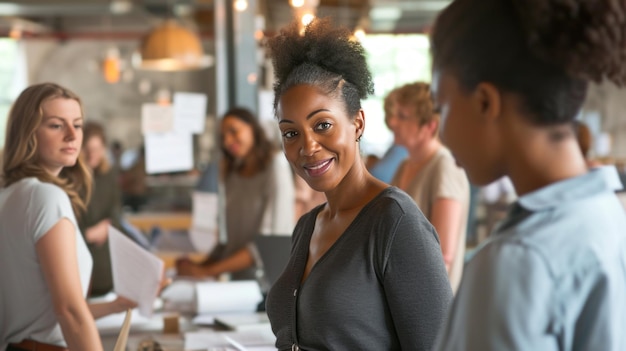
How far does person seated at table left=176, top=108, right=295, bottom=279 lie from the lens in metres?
3.89

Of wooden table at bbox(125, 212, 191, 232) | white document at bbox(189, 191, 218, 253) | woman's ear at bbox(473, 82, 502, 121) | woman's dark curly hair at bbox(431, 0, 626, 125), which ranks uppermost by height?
woman's dark curly hair at bbox(431, 0, 626, 125)

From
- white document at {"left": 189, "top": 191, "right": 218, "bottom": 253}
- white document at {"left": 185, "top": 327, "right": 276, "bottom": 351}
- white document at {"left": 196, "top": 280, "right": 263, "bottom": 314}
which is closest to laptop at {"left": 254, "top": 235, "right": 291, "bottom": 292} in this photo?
white document at {"left": 196, "top": 280, "right": 263, "bottom": 314}

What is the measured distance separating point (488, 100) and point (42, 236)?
150 centimetres

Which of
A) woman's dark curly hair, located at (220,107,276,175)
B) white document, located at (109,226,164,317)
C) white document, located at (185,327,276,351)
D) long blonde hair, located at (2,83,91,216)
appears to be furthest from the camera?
woman's dark curly hair, located at (220,107,276,175)

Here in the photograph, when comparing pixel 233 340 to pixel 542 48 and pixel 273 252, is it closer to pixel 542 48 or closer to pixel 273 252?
pixel 273 252

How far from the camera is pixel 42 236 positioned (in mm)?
2143

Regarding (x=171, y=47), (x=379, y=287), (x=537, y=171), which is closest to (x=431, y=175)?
(x=379, y=287)

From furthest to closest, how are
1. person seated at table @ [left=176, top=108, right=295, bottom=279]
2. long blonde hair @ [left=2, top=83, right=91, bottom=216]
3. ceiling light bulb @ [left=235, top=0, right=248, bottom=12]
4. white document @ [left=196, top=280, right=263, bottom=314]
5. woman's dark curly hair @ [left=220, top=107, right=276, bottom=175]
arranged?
ceiling light bulb @ [left=235, top=0, right=248, bottom=12]
woman's dark curly hair @ [left=220, top=107, right=276, bottom=175]
person seated at table @ [left=176, top=108, right=295, bottom=279]
white document @ [left=196, top=280, right=263, bottom=314]
long blonde hair @ [left=2, top=83, right=91, bottom=216]

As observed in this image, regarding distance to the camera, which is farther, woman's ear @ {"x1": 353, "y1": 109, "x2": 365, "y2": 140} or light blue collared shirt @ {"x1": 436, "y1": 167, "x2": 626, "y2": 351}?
woman's ear @ {"x1": 353, "y1": 109, "x2": 365, "y2": 140}

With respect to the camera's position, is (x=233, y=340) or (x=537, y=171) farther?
(x=233, y=340)

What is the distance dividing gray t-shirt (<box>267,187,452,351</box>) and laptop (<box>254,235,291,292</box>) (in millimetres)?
1413

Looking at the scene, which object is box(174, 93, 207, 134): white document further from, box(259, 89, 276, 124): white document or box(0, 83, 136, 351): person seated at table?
box(0, 83, 136, 351): person seated at table

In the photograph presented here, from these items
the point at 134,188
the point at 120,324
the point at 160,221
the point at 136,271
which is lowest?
the point at 160,221

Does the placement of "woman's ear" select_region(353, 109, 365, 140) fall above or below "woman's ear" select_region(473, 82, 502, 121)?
below
